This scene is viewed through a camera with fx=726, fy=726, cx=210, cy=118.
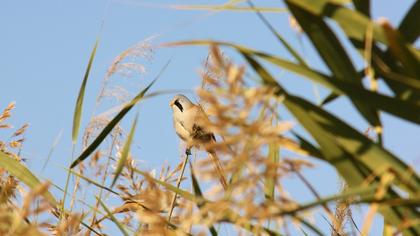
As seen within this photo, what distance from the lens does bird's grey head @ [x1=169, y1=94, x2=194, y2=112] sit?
4.16 meters

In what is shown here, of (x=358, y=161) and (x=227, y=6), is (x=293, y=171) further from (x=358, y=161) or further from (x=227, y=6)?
(x=227, y=6)

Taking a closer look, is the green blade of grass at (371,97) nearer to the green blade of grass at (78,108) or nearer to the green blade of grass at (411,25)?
the green blade of grass at (411,25)

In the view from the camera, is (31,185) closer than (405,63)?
No

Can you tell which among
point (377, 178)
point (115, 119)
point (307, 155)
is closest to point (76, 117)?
point (115, 119)

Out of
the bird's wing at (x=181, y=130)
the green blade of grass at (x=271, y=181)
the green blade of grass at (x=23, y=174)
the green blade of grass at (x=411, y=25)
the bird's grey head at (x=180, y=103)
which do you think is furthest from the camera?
the bird's grey head at (x=180, y=103)

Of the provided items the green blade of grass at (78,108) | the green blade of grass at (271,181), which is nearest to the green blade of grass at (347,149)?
the green blade of grass at (271,181)

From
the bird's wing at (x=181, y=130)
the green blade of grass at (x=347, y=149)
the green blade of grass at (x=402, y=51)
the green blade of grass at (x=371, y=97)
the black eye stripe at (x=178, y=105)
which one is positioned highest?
the black eye stripe at (x=178, y=105)

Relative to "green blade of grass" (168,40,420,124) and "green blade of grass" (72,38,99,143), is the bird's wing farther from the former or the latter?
"green blade of grass" (168,40,420,124)

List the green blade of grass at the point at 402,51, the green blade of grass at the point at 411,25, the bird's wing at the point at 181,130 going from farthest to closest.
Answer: the bird's wing at the point at 181,130 < the green blade of grass at the point at 411,25 < the green blade of grass at the point at 402,51

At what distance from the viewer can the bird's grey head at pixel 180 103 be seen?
4.16 m

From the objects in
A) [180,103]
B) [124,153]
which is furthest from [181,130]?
[124,153]

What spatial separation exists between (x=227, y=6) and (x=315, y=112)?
323 mm

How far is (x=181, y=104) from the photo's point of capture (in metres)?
4.20

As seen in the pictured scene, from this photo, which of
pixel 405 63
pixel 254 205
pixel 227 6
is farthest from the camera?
pixel 227 6
